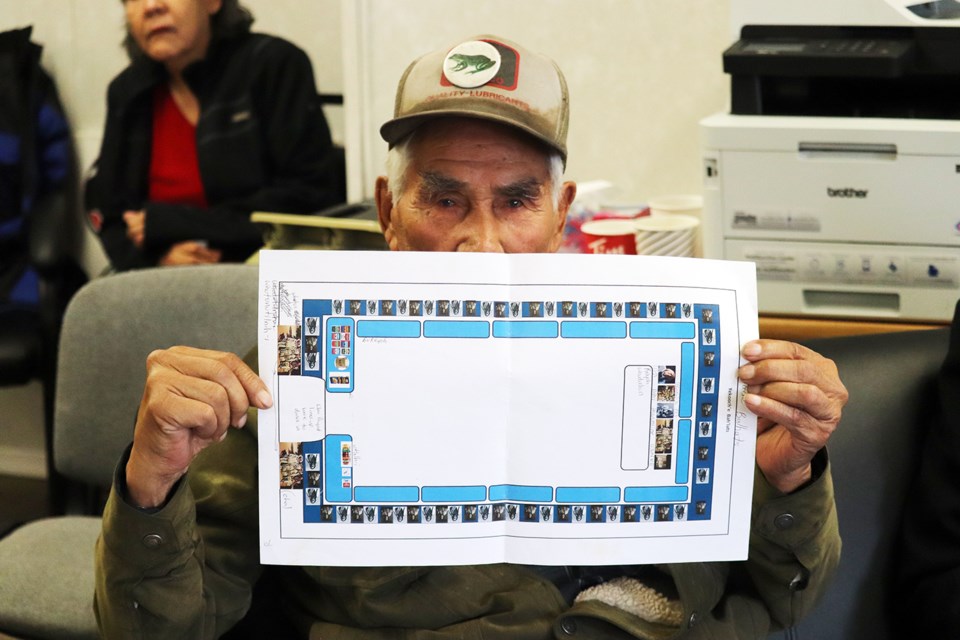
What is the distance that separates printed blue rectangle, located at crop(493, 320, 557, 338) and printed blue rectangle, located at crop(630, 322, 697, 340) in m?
0.08

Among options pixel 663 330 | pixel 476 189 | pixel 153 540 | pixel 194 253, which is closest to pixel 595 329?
pixel 663 330

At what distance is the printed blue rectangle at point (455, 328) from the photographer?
115cm

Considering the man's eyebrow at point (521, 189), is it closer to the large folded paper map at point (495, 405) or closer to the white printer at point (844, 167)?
the large folded paper map at point (495, 405)

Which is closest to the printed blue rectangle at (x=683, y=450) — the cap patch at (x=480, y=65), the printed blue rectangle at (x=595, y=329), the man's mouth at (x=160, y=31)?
the printed blue rectangle at (x=595, y=329)

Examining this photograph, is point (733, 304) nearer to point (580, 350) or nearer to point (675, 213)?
point (580, 350)

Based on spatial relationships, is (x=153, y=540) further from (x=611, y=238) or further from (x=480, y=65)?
(x=611, y=238)

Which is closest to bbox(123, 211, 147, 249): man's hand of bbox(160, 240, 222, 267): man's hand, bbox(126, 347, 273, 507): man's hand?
bbox(160, 240, 222, 267): man's hand

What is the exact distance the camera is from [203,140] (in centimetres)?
310

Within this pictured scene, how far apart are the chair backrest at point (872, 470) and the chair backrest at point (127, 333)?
0.90 metres

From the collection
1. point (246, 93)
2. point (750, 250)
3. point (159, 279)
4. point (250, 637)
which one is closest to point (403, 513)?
point (250, 637)

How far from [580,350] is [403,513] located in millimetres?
242

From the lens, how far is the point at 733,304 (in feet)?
3.83

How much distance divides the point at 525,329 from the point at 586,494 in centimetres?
18

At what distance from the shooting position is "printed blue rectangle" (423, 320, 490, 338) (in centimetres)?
115
